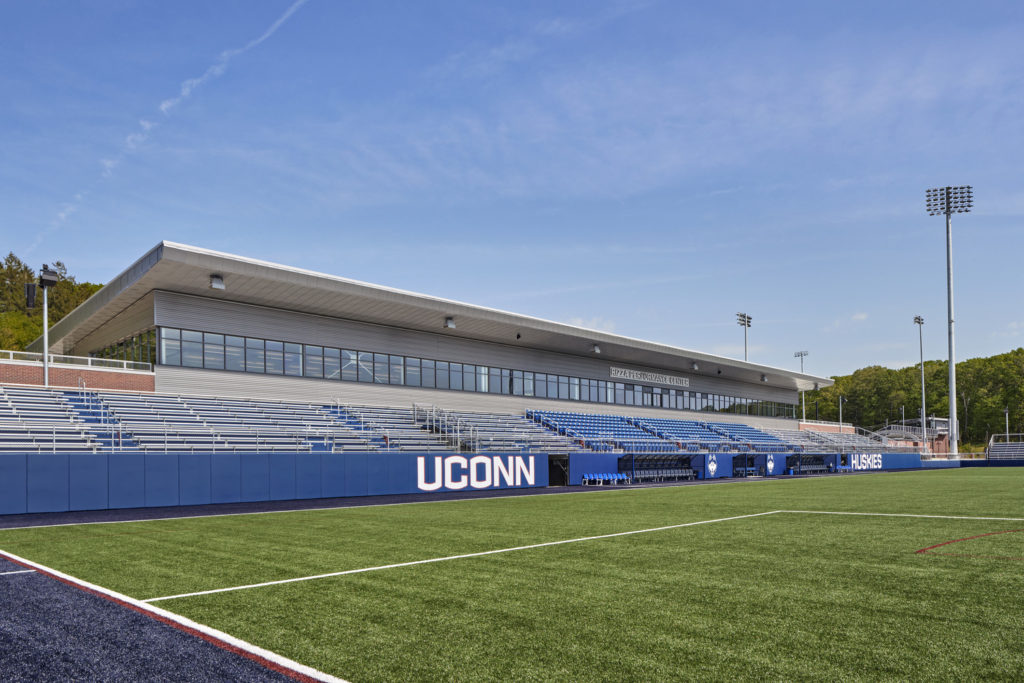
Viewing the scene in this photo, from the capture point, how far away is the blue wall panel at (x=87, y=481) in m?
17.5

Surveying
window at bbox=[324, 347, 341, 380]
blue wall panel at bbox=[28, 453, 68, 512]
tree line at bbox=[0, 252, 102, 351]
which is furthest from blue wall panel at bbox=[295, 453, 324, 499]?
tree line at bbox=[0, 252, 102, 351]

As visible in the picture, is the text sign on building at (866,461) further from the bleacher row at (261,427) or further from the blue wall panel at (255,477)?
the blue wall panel at (255,477)

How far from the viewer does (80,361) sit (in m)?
25.2

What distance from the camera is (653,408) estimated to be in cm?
4959

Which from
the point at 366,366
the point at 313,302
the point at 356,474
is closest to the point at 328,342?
the point at 366,366

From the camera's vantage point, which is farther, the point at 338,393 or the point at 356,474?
the point at 338,393

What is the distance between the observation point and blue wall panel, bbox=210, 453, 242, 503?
65.7ft

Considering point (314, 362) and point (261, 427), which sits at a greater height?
point (314, 362)

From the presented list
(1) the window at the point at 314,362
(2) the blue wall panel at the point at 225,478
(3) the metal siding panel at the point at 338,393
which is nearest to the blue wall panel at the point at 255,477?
(2) the blue wall panel at the point at 225,478

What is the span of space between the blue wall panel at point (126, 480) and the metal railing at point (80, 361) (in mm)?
7190

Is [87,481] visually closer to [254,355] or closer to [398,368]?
[254,355]

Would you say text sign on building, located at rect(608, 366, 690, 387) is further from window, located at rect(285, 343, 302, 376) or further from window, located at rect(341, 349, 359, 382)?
window, located at rect(285, 343, 302, 376)

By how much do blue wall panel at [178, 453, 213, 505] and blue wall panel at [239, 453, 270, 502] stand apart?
40.5 inches

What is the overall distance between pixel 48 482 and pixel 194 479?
3.51 meters
